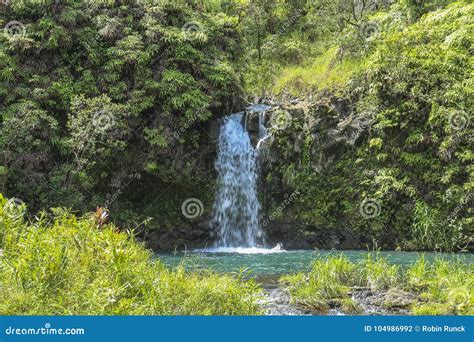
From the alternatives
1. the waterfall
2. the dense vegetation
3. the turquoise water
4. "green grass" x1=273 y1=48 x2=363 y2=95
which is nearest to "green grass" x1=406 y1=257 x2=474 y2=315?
the turquoise water

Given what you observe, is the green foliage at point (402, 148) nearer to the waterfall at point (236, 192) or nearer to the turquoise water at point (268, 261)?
the waterfall at point (236, 192)

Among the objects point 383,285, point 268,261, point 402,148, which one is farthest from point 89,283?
point 402,148

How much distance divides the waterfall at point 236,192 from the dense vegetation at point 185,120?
0.57 metres

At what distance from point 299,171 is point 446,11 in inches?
299

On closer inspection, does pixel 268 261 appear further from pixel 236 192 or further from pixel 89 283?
pixel 89 283

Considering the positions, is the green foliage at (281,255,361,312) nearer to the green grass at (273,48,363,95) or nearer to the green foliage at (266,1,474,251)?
the green foliage at (266,1,474,251)

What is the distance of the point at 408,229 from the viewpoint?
1426 cm

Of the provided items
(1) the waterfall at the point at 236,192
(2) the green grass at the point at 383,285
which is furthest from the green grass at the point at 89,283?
(1) the waterfall at the point at 236,192

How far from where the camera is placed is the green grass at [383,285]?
6.32 metres

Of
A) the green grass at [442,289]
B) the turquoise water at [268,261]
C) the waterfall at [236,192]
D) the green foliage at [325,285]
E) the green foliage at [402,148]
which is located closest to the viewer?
the green grass at [442,289]

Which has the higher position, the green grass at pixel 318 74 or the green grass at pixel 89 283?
the green grass at pixel 318 74

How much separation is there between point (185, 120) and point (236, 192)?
287 centimetres

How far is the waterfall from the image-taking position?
52.1 ft

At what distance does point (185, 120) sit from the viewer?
15648 millimetres
